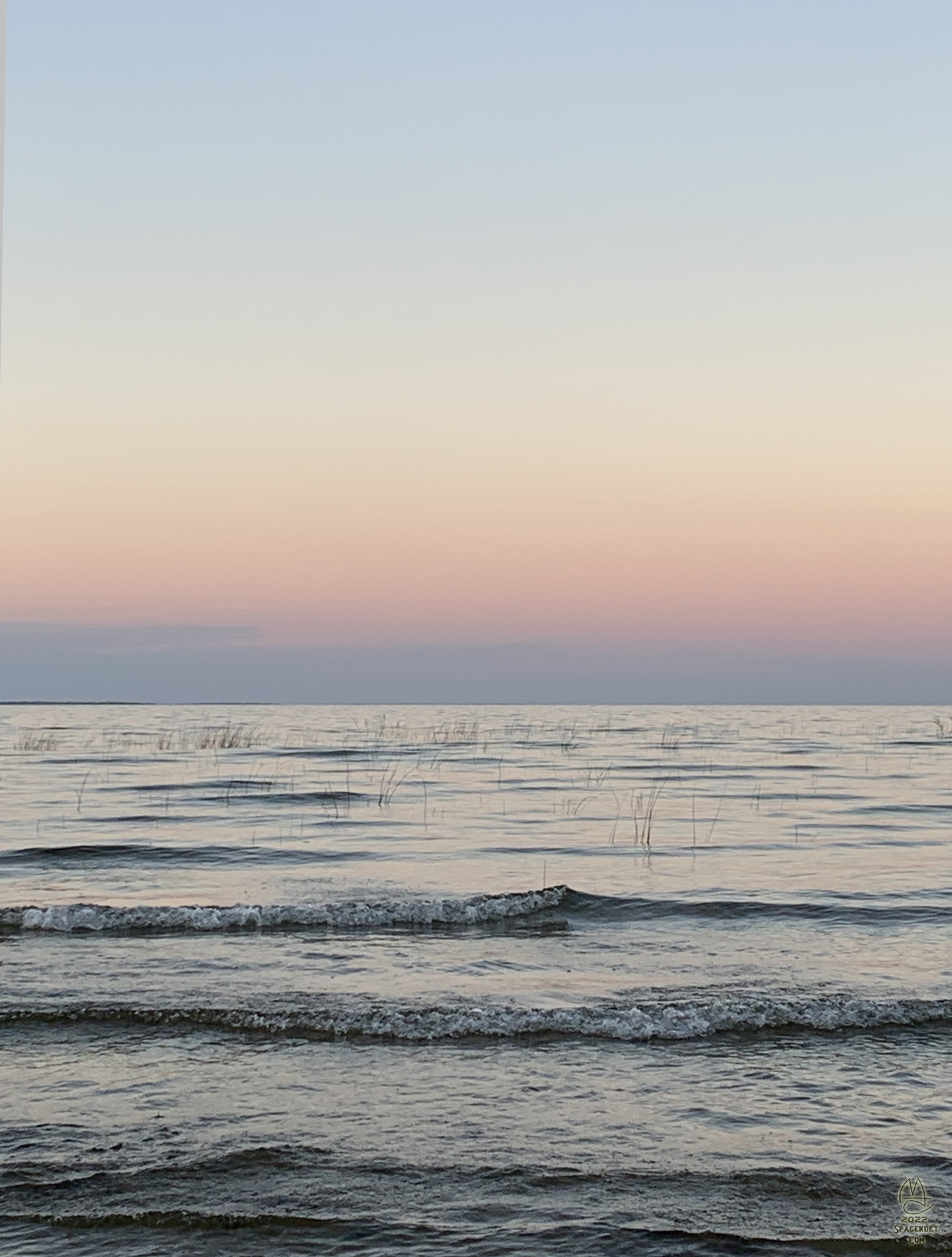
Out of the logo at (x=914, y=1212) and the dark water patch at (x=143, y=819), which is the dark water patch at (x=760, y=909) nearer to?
the logo at (x=914, y=1212)

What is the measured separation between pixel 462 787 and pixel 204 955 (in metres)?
20.2

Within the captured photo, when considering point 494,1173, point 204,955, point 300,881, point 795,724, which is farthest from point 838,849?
point 795,724

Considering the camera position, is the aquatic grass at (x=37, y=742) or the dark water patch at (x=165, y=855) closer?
the dark water patch at (x=165, y=855)

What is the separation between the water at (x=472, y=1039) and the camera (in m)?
6.09

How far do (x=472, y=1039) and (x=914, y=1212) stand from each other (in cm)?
407

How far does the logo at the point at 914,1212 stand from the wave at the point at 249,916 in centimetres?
848

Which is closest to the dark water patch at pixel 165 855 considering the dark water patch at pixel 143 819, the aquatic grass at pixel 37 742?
the dark water patch at pixel 143 819

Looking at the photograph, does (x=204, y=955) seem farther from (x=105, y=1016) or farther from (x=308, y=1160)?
(x=308, y=1160)

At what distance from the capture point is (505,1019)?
31.6 ft

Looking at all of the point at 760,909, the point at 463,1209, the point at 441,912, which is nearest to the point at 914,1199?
the point at 463,1209

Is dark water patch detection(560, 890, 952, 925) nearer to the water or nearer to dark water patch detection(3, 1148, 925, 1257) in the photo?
the water

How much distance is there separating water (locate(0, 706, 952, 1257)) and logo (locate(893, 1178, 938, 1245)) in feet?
0.15

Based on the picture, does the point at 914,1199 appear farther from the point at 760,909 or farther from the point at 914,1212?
the point at 760,909

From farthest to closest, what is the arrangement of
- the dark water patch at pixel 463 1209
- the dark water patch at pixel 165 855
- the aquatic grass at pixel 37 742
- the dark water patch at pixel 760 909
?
the aquatic grass at pixel 37 742 < the dark water patch at pixel 165 855 < the dark water patch at pixel 760 909 < the dark water patch at pixel 463 1209
